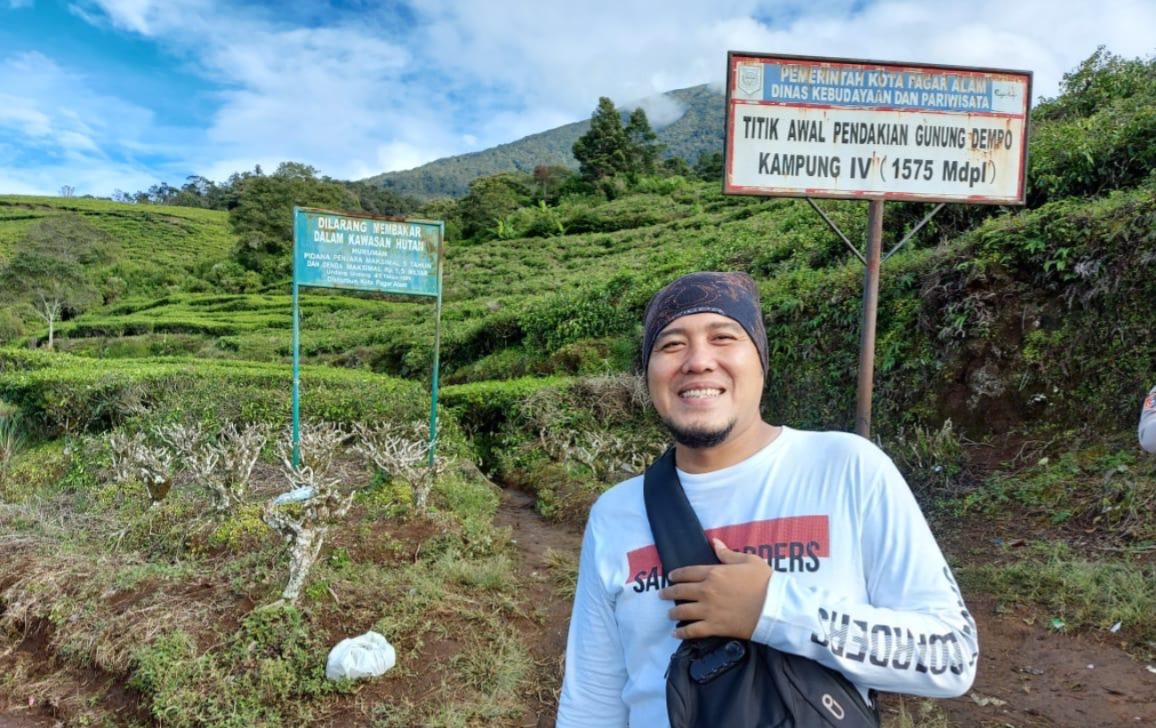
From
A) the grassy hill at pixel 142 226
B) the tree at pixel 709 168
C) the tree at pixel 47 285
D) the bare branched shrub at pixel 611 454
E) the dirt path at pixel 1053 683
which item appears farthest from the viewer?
the grassy hill at pixel 142 226

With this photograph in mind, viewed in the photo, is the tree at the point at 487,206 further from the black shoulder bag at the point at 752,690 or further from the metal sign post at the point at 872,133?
the black shoulder bag at the point at 752,690

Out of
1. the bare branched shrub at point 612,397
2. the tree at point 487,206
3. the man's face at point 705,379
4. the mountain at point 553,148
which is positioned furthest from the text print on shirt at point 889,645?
the mountain at point 553,148

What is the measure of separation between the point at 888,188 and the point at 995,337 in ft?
6.62

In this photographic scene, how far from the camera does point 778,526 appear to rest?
1237 millimetres

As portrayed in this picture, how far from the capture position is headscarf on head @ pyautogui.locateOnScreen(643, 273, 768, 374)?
141 cm

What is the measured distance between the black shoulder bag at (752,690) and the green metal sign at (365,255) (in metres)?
5.49

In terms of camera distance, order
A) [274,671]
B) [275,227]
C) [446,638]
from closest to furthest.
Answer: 1. [274,671]
2. [446,638]
3. [275,227]

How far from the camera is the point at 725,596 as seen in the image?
112 centimetres

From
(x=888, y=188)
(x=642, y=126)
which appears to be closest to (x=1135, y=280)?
(x=888, y=188)

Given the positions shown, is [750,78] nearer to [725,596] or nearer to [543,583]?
[543,583]

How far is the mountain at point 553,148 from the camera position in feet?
440

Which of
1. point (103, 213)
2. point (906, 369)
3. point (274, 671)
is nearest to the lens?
point (274, 671)

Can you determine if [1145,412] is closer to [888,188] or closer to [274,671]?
[888,188]

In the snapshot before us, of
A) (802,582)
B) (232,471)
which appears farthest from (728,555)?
(232,471)
